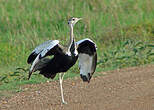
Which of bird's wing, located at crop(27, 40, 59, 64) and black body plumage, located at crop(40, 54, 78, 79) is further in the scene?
black body plumage, located at crop(40, 54, 78, 79)

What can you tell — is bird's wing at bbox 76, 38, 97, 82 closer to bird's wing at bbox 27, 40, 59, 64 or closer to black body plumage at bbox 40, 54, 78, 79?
black body plumage at bbox 40, 54, 78, 79

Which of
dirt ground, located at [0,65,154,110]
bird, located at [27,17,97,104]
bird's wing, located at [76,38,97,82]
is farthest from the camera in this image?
bird's wing, located at [76,38,97,82]

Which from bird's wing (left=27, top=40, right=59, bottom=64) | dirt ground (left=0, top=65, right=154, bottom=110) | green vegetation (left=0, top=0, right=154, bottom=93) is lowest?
dirt ground (left=0, top=65, right=154, bottom=110)

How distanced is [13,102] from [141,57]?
3.15 metres

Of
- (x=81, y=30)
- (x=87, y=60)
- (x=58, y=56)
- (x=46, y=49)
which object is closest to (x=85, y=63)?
(x=87, y=60)

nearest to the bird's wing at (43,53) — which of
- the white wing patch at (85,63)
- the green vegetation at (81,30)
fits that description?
the white wing patch at (85,63)

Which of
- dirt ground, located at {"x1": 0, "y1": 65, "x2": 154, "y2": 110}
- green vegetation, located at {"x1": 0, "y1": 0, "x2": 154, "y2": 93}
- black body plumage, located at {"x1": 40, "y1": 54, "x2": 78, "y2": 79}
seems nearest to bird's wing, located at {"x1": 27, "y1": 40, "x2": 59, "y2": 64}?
black body plumage, located at {"x1": 40, "y1": 54, "x2": 78, "y2": 79}

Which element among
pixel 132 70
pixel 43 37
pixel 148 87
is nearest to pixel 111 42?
pixel 43 37

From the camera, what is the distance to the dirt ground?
21.2ft

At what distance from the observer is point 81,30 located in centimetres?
982

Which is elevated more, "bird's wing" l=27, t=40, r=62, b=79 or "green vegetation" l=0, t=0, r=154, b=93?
"green vegetation" l=0, t=0, r=154, b=93

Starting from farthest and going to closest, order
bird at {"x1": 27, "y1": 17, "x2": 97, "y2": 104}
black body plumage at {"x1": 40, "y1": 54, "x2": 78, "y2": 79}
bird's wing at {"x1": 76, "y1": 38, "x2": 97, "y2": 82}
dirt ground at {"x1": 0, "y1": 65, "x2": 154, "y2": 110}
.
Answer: bird's wing at {"x1": 76, "y1": 38, "x2": 97, "y2": 82} < black body plumage at {"x1": 40, "y1": 54, "x2": 78, "y2": 79} < bird at {"x1": 27, "y1": 17, "x2": 97, "y2": 104} < dirt ground at {"x1": 0, "y1": 65, "x2": 154, "y2": 110}

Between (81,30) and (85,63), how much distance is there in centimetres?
249

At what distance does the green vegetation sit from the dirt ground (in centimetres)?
68
